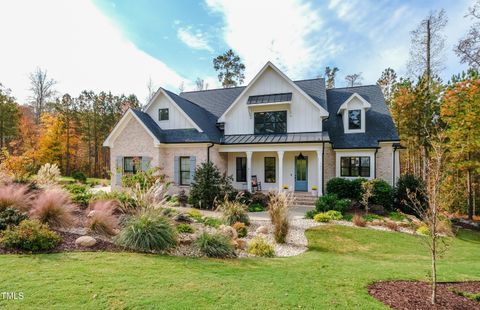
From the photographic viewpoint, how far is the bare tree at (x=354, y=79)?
33.1m

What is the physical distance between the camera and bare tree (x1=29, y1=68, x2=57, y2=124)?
3500 cm

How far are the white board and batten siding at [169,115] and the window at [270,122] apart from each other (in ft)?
14.4

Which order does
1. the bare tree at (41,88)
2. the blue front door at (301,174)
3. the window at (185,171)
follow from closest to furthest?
1. the window at (185,171)
2. the blue front door at (301,174)
3. the bare tree at (41,88)

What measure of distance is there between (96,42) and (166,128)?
7.97 m

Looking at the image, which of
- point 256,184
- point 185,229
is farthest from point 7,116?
point 185,229

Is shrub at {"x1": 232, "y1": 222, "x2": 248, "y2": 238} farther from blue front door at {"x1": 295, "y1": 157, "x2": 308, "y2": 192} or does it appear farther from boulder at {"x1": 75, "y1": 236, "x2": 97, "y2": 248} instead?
blue front door at {"x1": 295, "y1": 157, "x2": 308, "y2": 192}

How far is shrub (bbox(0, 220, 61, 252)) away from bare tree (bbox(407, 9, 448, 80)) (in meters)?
23.7

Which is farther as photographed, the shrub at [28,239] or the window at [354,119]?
the window at [354,119]

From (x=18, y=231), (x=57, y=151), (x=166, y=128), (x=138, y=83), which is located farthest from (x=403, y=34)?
(x=57, y=151)

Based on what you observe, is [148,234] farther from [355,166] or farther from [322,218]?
[355,166]

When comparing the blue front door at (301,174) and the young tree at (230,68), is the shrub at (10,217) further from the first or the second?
the young tree at (230,68)

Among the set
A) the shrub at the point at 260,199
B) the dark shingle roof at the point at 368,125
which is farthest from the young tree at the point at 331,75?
the shrub at the point at 260,199

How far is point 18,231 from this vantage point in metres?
5.51

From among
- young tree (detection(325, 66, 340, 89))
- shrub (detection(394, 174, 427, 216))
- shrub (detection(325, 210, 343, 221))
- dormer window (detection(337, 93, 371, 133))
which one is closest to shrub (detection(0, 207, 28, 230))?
shrub (detection(325, 210, 343, 221))
